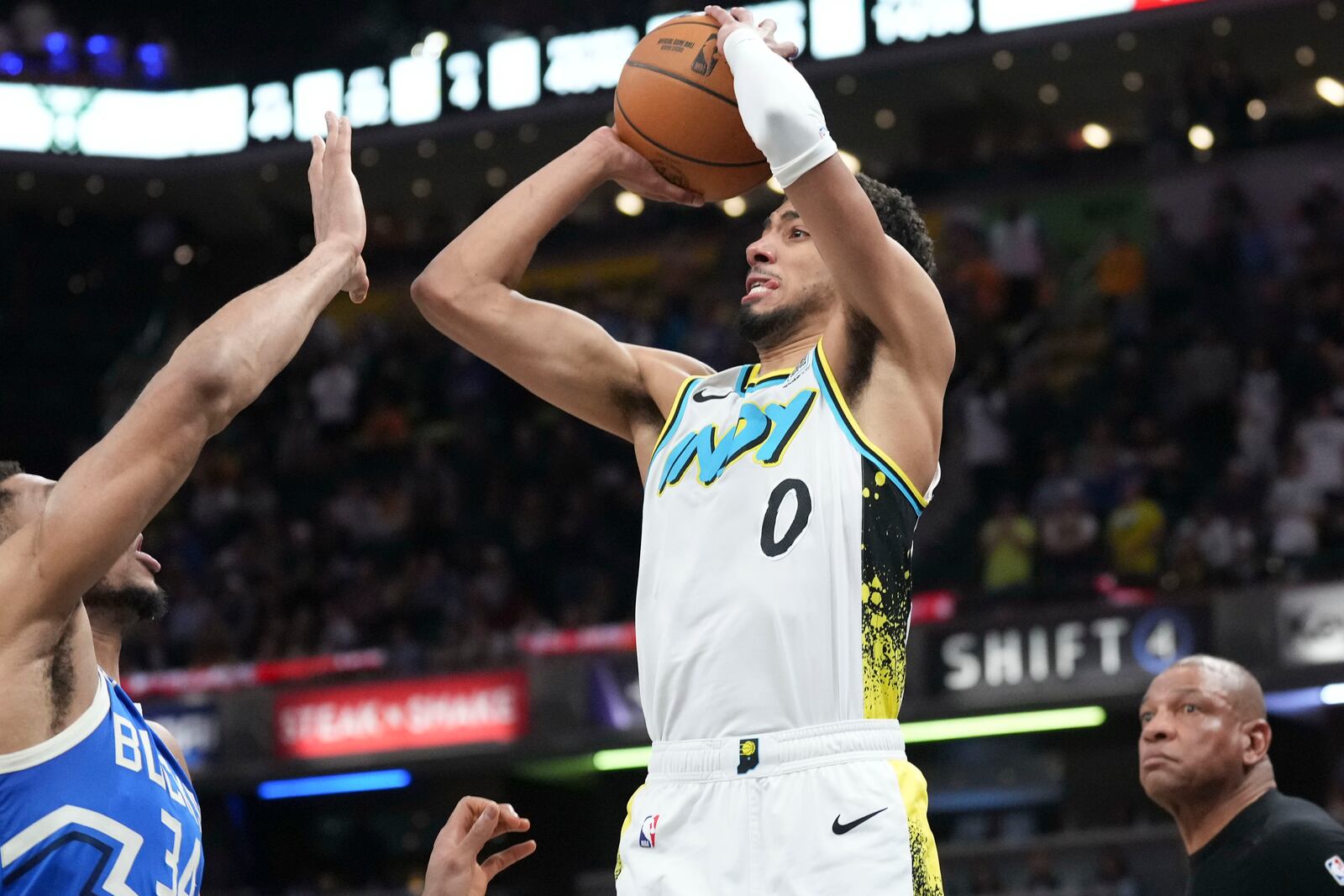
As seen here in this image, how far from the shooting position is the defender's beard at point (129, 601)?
3559 millimetres

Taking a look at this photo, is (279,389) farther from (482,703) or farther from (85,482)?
(85,482)

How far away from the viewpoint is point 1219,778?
466 cm

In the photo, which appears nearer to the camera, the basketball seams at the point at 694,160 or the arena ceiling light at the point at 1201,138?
the basketball seams at the point at 694,160

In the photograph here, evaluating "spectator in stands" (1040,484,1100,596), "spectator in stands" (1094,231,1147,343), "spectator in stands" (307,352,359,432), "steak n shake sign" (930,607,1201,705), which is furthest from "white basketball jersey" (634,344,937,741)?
"spectator in stands" (307,352,359,432)

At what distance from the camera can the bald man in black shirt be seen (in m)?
4.50

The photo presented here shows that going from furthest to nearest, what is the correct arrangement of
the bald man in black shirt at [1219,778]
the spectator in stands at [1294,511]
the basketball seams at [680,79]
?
1. the spectator in stands at [1294,511]
2. the bald man in black shirt at [1219,778]
3. the basketball seams at [680,79]

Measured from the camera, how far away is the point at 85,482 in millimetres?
2797

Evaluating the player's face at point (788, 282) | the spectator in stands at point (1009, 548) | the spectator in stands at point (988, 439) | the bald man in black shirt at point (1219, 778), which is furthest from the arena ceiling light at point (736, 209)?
the player's face at point (788, 282)

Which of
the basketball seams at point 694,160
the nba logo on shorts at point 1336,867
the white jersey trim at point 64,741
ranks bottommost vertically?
the nba logo on shorts at point 1336,867

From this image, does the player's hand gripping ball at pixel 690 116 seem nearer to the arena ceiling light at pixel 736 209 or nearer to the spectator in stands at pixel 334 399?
the spectator in stands at pixel 334 399

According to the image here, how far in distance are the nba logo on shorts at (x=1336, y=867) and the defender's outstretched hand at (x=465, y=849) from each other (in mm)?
2021

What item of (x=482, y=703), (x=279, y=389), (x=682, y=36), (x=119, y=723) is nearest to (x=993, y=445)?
(x=482, y=703)

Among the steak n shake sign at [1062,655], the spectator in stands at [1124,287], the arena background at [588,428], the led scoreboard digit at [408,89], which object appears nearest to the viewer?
the steak n shake sign at [1062,655]

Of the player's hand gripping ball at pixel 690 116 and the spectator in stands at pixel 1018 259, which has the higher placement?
the spectator in stands at pixel 1018 259
